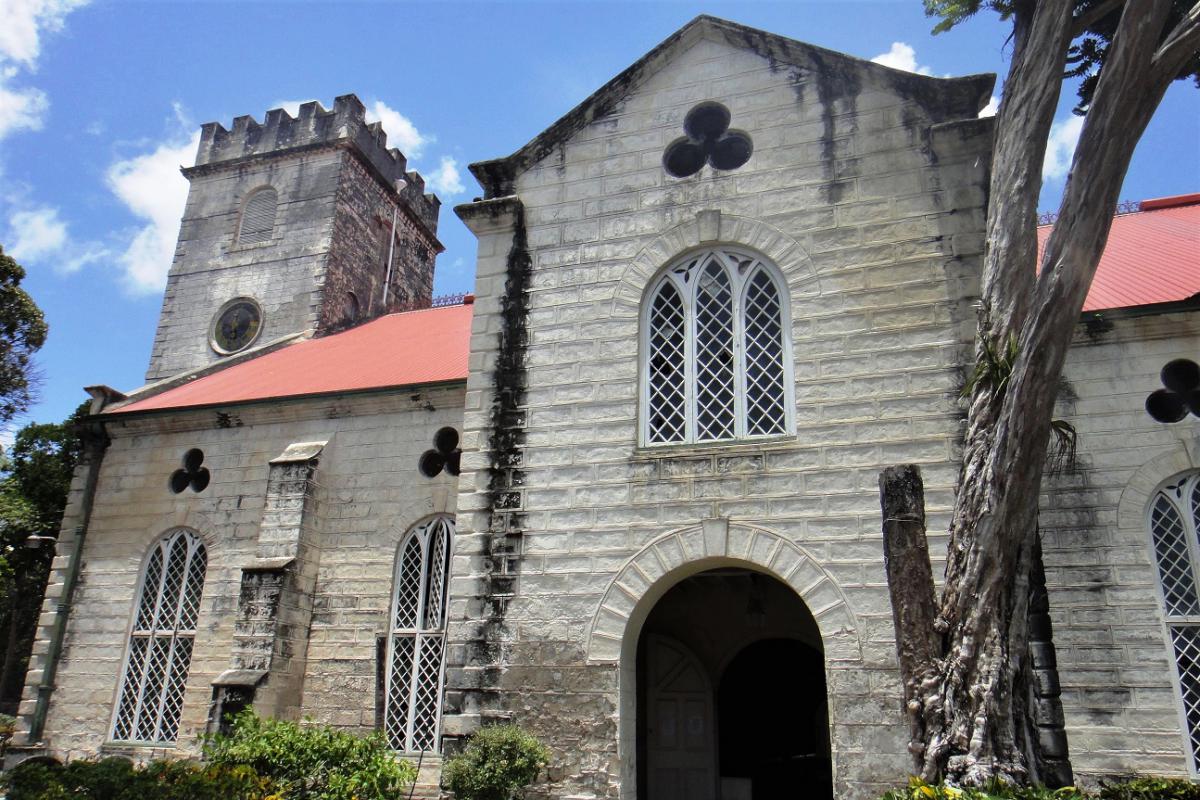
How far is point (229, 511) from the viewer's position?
16.1m

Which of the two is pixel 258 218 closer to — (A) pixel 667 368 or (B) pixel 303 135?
(B) pixel 303 135

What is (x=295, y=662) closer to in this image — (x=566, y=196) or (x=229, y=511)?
(x=229, y=511)

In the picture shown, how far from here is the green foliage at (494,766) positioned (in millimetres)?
9445

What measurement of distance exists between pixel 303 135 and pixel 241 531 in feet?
48.2

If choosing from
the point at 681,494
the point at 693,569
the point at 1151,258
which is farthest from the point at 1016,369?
the point at 1151,258

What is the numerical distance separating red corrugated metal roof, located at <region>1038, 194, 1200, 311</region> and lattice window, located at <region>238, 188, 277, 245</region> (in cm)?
1988

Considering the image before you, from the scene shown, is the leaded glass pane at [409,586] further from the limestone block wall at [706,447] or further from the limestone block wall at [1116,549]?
the limestone block wall at [1116,549]

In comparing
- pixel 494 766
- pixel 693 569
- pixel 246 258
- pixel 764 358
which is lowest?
pixel 494 766

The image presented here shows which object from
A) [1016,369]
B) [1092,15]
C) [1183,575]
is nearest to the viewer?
[1016,369]

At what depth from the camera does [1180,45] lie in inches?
316

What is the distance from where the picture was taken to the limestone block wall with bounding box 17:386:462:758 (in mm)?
14523

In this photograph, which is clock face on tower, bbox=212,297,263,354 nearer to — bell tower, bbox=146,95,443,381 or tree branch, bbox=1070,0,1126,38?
bell tower, bbox=146,95,443,381

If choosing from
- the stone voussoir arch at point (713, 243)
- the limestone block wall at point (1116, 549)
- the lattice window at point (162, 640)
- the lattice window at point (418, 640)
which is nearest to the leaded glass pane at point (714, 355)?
the stone voussoir arch at point (713, 243)

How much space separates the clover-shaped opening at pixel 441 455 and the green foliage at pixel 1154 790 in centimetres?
988
